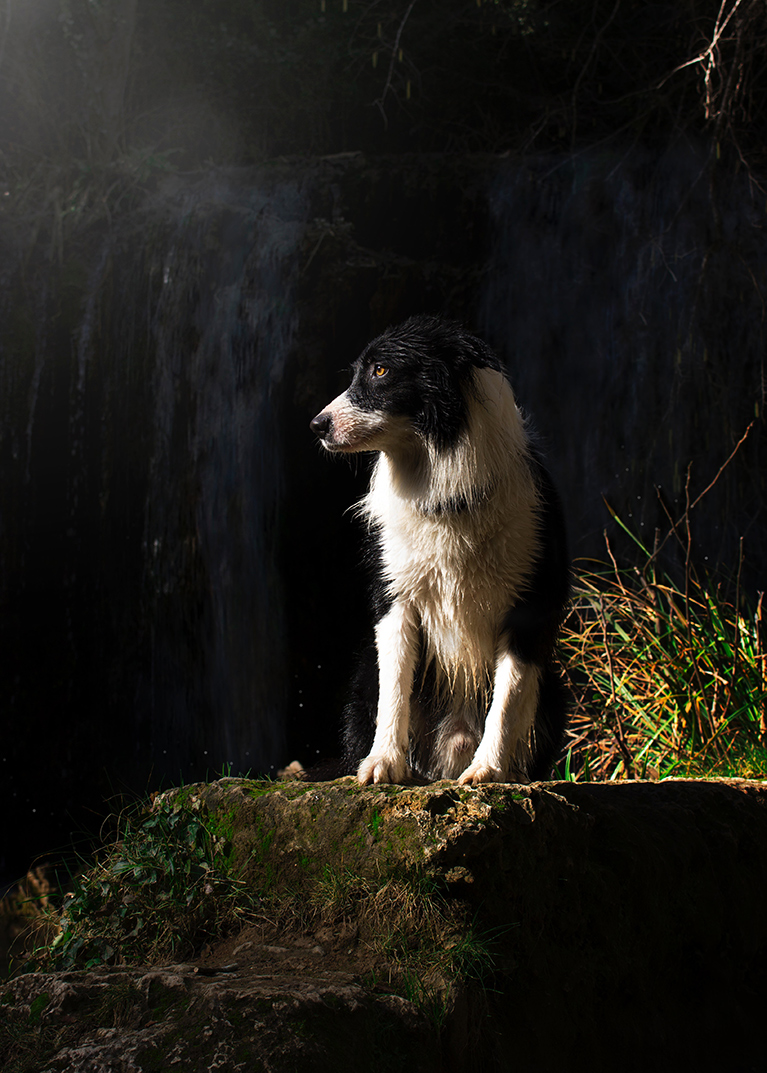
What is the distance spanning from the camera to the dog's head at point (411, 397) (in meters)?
2.25

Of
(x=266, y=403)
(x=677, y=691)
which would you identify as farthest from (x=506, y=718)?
(x=266, y=403)

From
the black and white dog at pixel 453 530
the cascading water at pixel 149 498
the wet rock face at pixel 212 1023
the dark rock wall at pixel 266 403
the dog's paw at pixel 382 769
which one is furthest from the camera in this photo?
the cascading water at pixel 149 498

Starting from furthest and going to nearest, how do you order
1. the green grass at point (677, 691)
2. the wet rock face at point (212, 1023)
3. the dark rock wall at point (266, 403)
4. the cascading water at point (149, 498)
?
the cascading water at point (149, 498) → the dark rock wall at point (266, 403) → the green grass at point (677, 691) → the wet rock face at point (212, 1023)

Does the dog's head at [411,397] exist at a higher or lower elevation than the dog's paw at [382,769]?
higher

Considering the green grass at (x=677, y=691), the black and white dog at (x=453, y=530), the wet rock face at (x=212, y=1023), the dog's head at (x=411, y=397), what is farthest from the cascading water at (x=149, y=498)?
the wet rock face at (x=212, y=1023)

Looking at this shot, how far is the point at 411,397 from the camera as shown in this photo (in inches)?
89.0

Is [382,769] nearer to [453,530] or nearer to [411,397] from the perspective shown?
[453,530]

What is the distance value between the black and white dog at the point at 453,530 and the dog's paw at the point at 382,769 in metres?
0.04

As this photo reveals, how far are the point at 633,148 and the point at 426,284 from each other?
1.94 m

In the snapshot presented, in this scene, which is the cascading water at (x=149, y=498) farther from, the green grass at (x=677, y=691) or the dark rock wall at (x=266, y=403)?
the green grass at (x=677, y=691)

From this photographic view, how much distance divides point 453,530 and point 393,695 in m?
0.49

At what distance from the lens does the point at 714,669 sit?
12.8 ft

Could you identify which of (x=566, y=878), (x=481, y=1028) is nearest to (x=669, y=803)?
(x=566, y=878)

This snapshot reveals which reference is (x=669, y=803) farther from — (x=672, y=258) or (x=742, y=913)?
(x=672, y=258)
